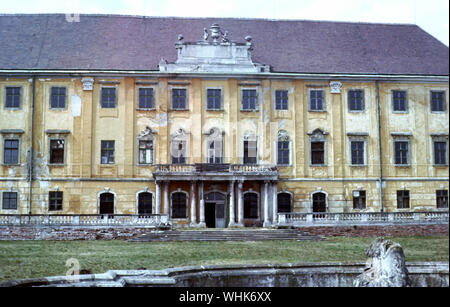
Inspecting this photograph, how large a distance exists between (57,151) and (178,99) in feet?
20.8

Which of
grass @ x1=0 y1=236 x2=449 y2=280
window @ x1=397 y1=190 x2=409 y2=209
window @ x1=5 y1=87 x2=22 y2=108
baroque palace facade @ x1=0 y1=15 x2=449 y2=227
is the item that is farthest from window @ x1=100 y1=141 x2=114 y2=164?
window @ x1=397 y1=190 x2=409 y2=209

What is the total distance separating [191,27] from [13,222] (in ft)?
44.7

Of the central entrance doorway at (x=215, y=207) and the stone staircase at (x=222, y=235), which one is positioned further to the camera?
the central entrance doorway at (x=215, y=207)

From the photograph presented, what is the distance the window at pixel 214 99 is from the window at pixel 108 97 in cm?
473

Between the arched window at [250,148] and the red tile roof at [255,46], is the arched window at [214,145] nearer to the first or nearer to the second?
the arched window at [250,148]

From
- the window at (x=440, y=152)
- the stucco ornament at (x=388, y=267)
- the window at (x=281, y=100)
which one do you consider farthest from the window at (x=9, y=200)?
the stucco ornament at (x=388, y=267)

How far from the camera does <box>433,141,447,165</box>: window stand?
69.9ft

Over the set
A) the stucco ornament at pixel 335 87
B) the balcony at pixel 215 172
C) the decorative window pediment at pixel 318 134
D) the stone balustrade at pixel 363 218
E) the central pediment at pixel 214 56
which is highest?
the central pediment at pixel 214 56

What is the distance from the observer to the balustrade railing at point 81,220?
21844 mm

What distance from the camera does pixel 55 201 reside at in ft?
84.0

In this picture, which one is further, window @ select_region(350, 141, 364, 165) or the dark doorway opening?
window @ select_region(350, 141, 364, 165)

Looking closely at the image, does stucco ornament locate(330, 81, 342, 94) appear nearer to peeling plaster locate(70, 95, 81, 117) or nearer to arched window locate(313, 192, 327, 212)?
arched window locate(313, 192, 327, 212)

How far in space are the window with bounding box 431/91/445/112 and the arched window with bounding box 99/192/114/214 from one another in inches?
597
